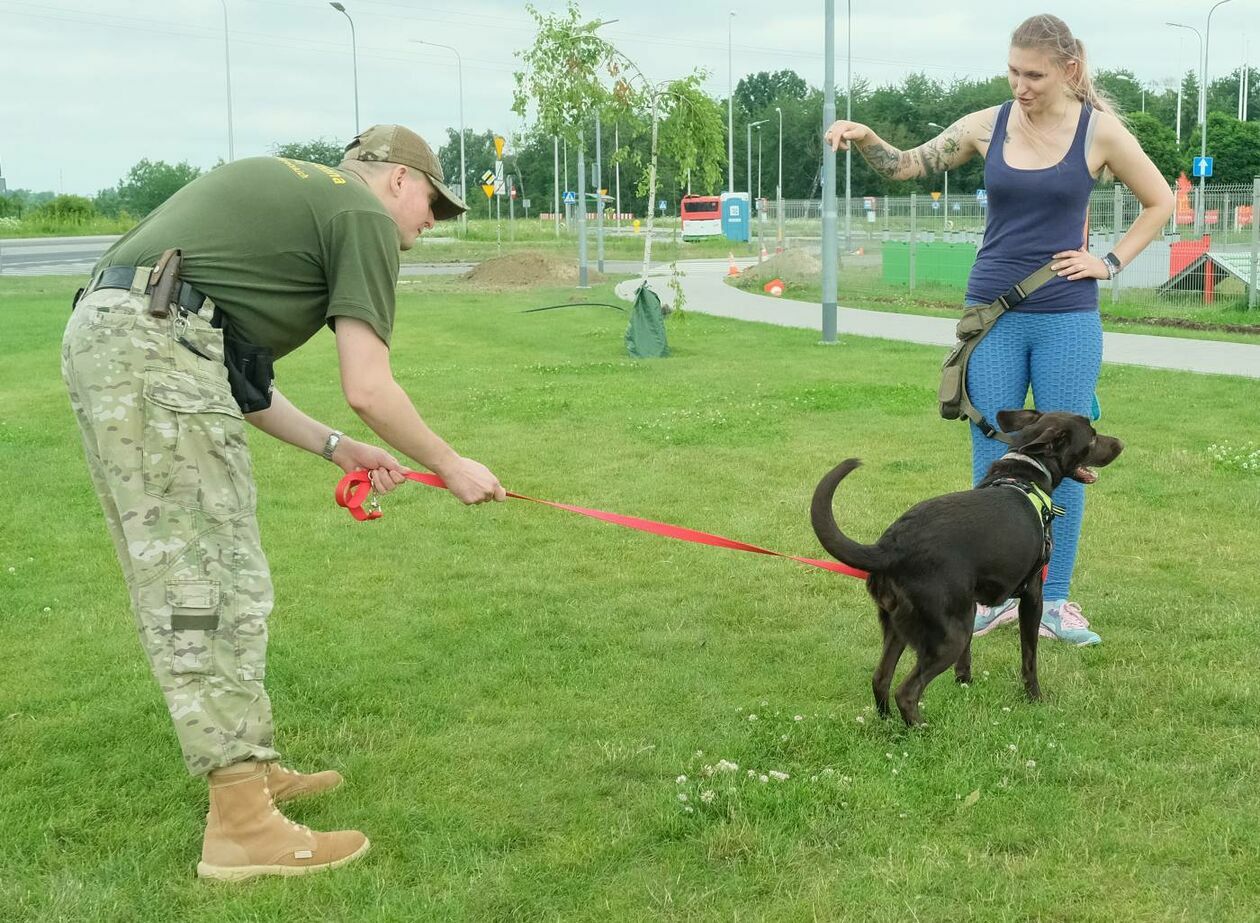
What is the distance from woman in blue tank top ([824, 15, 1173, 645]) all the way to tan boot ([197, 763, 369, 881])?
281cm

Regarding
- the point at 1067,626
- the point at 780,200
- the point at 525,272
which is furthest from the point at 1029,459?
the point at 780,200

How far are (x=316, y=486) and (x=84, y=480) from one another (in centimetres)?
163

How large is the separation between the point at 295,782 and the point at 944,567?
213cm

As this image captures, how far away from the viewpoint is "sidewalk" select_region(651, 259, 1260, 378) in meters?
13.3

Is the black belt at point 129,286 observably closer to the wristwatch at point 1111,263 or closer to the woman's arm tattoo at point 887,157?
the woman's arm tattoo at point 887,157

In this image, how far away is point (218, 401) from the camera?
3.09 metres

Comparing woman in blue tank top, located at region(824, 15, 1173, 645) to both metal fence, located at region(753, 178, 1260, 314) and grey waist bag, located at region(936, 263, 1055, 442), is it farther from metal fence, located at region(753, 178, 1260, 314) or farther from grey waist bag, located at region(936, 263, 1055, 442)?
metal fence, located at region(753, 178, 1260, 314)

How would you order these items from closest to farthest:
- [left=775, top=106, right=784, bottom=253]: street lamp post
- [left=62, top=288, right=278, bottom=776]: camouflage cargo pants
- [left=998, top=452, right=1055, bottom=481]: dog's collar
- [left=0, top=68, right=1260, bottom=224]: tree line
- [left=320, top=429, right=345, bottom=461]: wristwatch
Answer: [left=62, top=288, right=278, bottom=776]: camouflage cargo pants < [left=320, top=429, right=345, bottom=461]: wristwatch < [left=998, top=452, right=1055, bottom=481]: dog's collar < [left=775, top=106, right=784, bottom=253]: street lamp post < [left=0, top=68, right=1260, bottom=224]: tree line

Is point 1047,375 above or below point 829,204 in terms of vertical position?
below

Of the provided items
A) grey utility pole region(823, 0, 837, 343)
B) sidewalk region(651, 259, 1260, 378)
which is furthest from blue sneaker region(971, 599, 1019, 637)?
grey utility pole region(823, 0, 837, 343)

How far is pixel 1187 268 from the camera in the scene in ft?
63.8

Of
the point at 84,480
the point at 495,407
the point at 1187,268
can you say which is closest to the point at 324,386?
the point at 495,407

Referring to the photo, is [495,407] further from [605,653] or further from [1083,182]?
[1083,182]

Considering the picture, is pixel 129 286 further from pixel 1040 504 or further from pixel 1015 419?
pixel 1015 419
